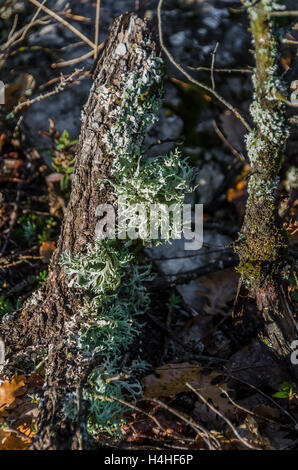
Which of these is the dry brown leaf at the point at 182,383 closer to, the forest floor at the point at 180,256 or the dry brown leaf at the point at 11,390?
the forest floor at the point at 180,256

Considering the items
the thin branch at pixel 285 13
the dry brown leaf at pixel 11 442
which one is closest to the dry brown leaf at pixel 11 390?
the dry brown leaf at pixel 11 442

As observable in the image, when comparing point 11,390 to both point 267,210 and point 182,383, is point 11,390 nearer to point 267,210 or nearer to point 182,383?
point 182,383

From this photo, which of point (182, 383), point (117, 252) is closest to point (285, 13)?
point (117, 252)

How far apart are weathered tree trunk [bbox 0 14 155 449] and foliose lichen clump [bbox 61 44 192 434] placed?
0.04 meters

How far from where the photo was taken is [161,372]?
79.7 inches

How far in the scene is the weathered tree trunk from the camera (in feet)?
4.99

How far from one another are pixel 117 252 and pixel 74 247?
0.22 metres

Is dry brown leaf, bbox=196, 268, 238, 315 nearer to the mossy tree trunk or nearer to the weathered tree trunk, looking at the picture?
the mossy tree trunk

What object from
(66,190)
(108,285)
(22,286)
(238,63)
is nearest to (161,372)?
(108,285)
